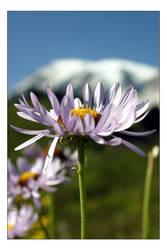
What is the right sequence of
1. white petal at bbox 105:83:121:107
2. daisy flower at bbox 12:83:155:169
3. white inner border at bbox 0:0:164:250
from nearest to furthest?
daisy flower at bbox 12:83:155:169 → white petal at bbox 105:83:121:107 → white inner border at bbox 0:0:164:250

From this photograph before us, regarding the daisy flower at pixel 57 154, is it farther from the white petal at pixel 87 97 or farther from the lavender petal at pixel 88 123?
the lavender petal at pixel 88 123

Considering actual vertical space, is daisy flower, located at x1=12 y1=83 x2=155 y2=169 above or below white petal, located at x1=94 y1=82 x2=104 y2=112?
below

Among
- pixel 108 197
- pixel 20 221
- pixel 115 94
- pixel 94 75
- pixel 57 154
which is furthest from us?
pixel 108 197

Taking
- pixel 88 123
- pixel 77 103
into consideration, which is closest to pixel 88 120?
pixel 88 123

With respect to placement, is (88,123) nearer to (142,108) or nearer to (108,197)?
(142,108)

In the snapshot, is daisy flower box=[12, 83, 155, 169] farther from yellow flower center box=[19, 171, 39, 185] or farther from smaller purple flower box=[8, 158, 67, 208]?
yellow flower center box=[19, 171, 39, 185]

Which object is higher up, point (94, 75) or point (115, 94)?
point (94, 75)

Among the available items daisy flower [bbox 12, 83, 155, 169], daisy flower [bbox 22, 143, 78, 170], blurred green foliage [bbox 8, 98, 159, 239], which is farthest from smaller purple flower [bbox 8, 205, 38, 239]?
blurred green foliage [bbox 8, 98, 159, 239]
